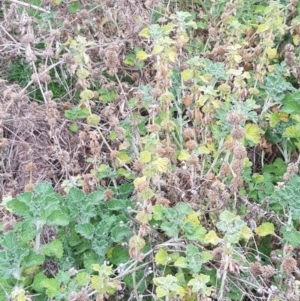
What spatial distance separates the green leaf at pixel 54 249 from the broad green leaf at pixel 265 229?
655 mm

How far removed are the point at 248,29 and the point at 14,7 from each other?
1.11 metres

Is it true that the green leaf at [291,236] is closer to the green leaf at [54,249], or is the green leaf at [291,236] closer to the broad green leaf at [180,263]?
the broad green leaf at [180,263]

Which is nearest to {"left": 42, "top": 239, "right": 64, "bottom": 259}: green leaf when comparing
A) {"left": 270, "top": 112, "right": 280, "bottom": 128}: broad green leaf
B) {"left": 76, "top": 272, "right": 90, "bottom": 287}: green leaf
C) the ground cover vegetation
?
the ground cover vegetation

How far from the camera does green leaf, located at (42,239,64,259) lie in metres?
1.92

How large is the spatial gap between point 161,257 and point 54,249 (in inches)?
13.4

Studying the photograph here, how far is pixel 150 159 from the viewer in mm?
1844

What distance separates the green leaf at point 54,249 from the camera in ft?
6.31

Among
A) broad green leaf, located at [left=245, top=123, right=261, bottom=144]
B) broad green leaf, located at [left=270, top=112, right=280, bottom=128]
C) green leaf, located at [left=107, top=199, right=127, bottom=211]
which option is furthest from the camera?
broad green leaf, located at [left=270, top=112, right=280, bottom=128]

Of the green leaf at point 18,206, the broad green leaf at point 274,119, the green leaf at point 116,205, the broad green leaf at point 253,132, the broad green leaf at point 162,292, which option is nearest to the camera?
the broad green leaf at point 162,292

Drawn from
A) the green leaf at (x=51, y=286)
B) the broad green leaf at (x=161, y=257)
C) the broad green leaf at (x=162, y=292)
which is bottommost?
the green leaf at (x=51, y=286)

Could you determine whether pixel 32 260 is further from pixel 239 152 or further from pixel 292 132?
pixel 292 132

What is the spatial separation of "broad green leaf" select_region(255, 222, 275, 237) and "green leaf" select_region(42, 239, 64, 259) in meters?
0.65

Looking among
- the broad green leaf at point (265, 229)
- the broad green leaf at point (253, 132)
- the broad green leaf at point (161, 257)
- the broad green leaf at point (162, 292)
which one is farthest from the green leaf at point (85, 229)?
the broad green leaf at point (253, 132)

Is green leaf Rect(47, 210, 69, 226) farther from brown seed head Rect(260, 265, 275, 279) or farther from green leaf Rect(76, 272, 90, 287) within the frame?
brown seed head Rect(260, 265, 275, 279)
